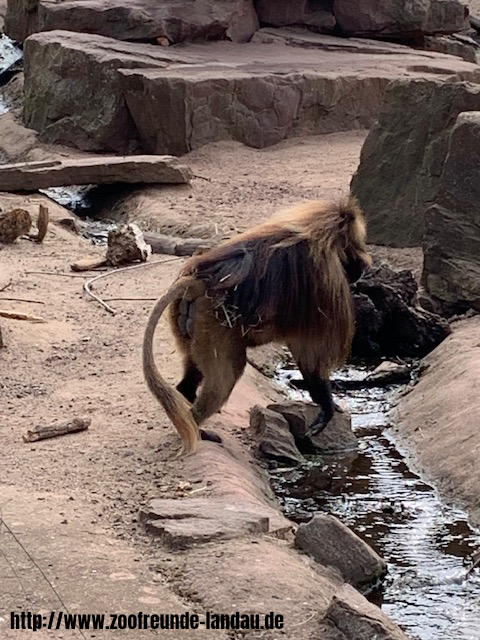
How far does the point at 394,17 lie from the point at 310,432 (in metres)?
10.2

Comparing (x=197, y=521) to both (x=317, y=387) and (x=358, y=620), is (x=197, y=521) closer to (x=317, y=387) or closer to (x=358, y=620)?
(x=358, y=620)

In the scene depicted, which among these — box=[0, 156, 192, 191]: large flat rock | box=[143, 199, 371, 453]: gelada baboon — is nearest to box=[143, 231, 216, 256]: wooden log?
box=[0, 156, 192, 191]: large flat rock

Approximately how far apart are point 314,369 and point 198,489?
1.14 meters

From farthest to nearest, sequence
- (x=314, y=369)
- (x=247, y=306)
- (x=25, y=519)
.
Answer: (x=314, y=369) → (x=247, y=306) → (x=25, y=519)

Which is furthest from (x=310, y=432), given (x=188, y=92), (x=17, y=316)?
(x=188, y=92)

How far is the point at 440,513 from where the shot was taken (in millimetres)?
5215

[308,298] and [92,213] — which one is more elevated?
[308,298]

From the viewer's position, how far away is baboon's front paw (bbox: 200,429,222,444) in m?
5.37

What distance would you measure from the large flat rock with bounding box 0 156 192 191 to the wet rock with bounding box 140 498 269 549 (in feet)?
22.4

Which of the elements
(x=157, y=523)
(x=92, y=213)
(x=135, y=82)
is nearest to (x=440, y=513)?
(x=157, y=523)

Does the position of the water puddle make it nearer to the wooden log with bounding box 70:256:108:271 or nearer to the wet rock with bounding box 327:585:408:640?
the wet rock with bounding box 327:585:408:640

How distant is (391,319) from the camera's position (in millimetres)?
7566

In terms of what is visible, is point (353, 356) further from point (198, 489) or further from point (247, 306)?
point (198, 489)

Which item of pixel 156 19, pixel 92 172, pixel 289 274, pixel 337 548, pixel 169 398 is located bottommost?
pixel 92 172
